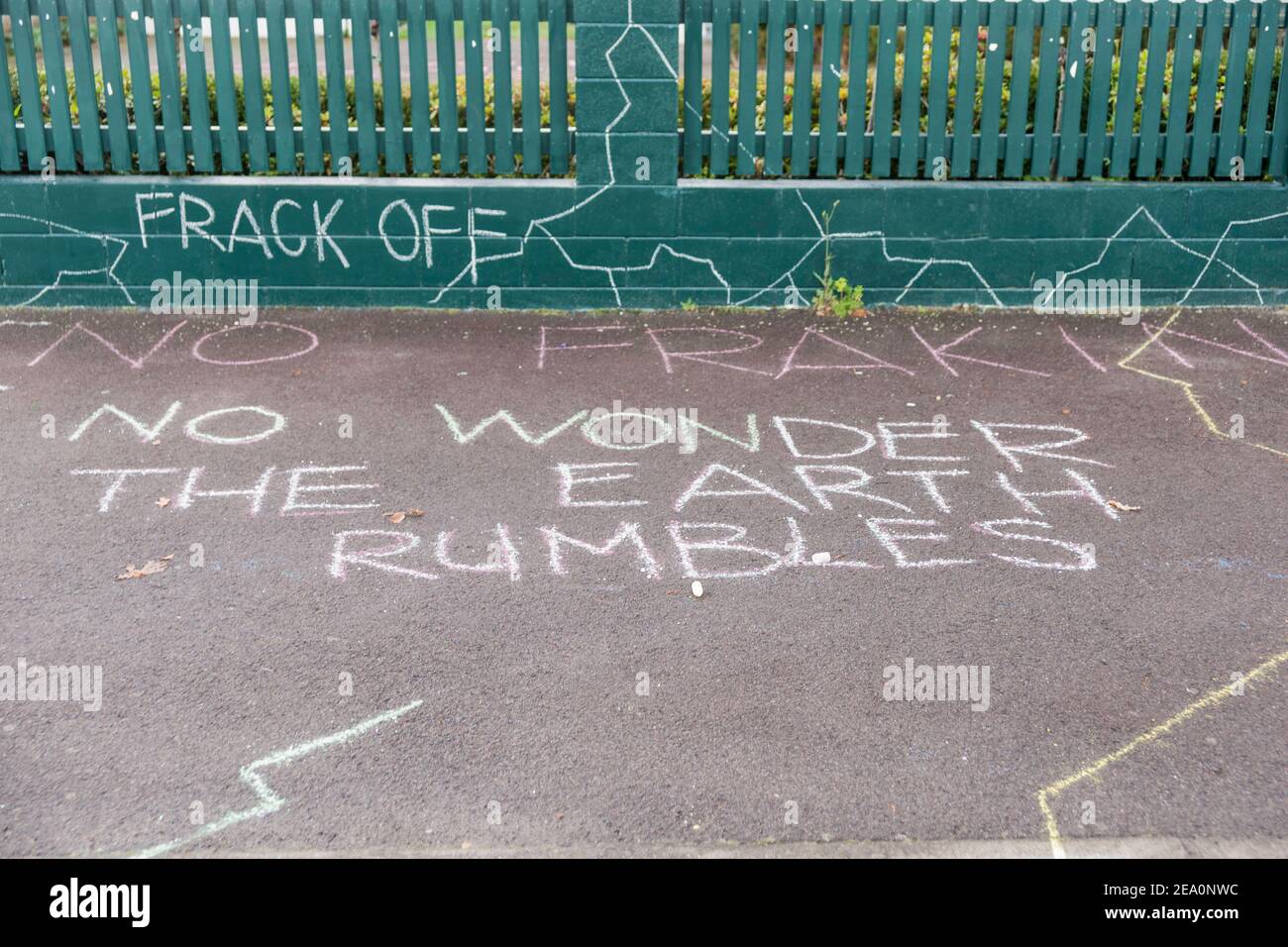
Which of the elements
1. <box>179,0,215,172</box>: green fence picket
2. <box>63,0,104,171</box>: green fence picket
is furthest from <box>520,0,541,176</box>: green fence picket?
<box>63,0,104,171</box>: green fence picket

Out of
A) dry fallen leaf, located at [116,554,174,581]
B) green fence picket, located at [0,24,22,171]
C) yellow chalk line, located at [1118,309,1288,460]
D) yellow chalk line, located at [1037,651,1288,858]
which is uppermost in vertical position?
green fence picket, located at [0,24,22,171]

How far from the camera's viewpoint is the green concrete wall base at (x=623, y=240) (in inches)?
321

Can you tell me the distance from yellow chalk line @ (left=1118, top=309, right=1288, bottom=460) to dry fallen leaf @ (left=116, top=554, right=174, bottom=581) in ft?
15.9

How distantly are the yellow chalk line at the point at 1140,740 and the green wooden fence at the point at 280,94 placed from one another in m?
5.50

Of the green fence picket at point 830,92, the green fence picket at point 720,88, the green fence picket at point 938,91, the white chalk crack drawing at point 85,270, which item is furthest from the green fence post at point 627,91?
the white chalk crack drawing at point 85,270

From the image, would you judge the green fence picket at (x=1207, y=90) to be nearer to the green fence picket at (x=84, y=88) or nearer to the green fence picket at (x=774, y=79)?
the green fence picket at (x=774, y=79)

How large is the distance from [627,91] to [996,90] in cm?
231

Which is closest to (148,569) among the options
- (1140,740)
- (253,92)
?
(1140,740)

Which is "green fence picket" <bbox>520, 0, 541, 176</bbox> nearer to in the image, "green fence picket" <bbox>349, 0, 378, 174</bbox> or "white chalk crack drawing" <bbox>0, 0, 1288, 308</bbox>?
"white chalk crack drawing" <bbox>0, 0, 1288, 308</bbox>

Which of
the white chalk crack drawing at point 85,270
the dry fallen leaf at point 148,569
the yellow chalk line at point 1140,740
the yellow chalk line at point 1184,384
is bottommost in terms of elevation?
the dry fallen leaf at point 148,569

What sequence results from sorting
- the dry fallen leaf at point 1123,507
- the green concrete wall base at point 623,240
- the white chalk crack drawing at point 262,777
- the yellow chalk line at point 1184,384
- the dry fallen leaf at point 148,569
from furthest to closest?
the green concrete wall base at point 623,240 < the yellow chalk line at point 1184,384 < the dry fallen leaf at point 1123,507 < the dry fallen leaf at point 148,569 < the white chalk crack drawing at point 262,777

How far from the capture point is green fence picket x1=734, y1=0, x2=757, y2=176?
8086 mm

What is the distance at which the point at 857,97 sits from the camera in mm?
8219

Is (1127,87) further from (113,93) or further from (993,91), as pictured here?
(113,93)
